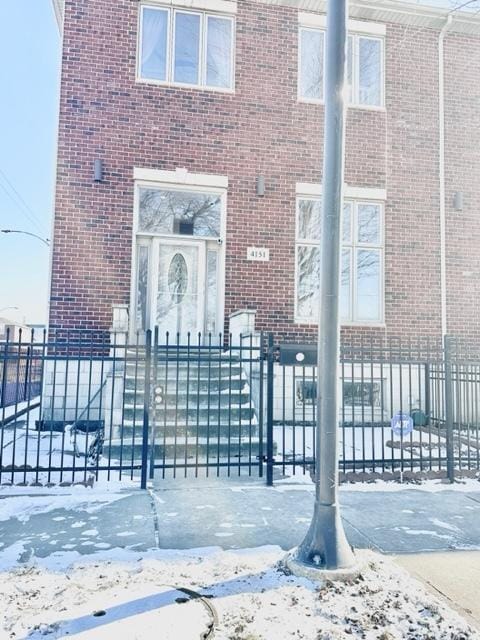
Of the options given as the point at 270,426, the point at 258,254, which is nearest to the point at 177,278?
the point at 258,254

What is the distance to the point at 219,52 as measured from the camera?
32.6ft

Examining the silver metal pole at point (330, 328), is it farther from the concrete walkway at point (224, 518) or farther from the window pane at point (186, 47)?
the window pane at point (186, 47)

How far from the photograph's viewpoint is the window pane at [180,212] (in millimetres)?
9445

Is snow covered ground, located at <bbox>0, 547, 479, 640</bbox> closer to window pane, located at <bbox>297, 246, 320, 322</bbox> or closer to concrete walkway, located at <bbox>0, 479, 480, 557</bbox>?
concrete walkway, located at <bbox>0, 479, 480, 557</bbox>

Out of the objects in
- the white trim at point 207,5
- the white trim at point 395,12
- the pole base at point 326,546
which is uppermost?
the white trim at point 395,12

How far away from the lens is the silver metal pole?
132 inches

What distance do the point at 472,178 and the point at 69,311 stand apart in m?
8.93

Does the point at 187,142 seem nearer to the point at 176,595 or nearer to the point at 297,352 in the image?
the point at 297,352

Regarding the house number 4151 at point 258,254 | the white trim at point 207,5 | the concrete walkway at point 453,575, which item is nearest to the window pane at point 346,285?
the house number 4151 at point 258,254

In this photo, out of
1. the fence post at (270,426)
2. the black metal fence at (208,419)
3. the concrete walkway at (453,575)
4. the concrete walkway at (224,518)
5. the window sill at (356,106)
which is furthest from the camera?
the window sill at (356,106)

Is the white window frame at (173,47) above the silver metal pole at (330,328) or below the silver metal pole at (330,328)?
above

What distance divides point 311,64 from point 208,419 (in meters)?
8.29

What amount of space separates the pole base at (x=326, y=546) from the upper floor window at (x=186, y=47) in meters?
8.83

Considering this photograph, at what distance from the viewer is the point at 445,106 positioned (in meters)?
10.8
